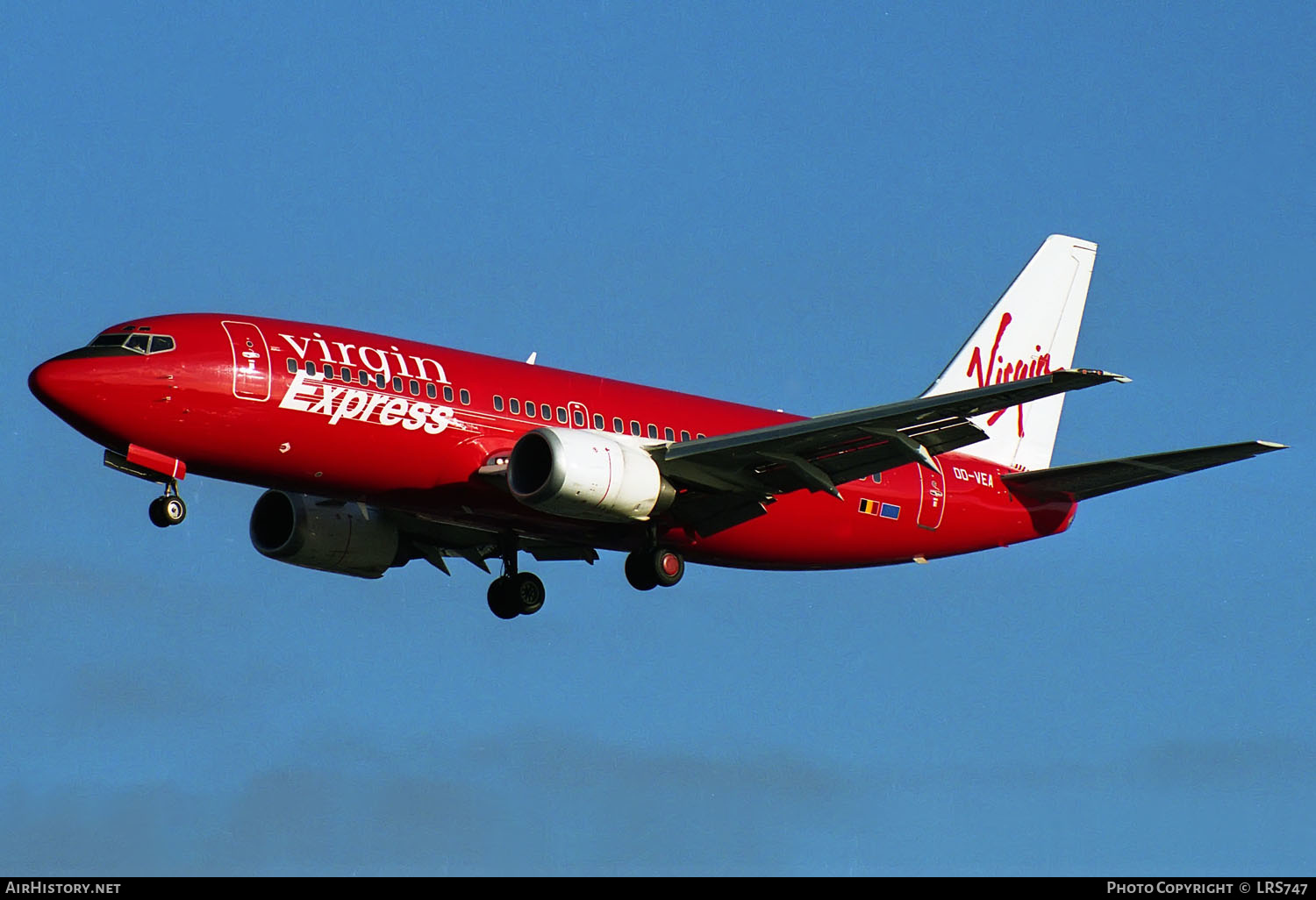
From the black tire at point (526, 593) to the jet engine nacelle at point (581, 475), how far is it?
5781mm

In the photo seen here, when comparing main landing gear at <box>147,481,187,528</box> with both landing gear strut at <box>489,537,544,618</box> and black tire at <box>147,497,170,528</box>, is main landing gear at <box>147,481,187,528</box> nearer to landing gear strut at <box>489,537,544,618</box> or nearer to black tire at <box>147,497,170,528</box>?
black tire at <box>147,497,170,528</box>

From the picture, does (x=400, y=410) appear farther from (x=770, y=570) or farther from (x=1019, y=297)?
(x=1019, y=297)

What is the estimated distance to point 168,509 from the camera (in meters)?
38.2

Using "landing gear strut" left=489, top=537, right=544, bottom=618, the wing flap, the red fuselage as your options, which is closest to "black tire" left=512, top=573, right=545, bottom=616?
"landing gear strut" left=489, top=537, right=544, bottom=618

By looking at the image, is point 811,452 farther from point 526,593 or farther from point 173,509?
point 173,509

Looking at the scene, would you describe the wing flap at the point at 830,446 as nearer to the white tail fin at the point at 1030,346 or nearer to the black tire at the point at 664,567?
the black tire at the point at 664,567

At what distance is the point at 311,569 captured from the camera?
151ft

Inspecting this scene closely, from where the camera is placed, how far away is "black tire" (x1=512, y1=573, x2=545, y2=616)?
46.5 metres

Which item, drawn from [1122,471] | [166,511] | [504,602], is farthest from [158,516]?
[1122,471]

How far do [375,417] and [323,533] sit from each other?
659cm

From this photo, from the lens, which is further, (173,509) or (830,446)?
(830,446)

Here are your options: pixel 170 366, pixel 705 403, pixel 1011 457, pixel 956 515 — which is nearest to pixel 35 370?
pixel 170 366
